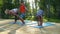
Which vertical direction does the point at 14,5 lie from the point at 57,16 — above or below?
above

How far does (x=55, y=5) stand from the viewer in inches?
953

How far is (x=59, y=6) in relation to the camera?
23.9m

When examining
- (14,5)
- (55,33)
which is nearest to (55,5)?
(14,5)

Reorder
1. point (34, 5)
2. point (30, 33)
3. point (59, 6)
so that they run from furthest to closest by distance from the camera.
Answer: point (34, 5)
point (59, 6)
point (30, 33)

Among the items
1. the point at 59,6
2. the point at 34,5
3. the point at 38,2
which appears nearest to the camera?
the point at 59,6

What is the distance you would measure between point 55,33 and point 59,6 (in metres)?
15.4

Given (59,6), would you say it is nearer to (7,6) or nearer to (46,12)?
(46,12)

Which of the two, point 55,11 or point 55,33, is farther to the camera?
point 55,11

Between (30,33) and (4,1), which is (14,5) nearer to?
(4,1)

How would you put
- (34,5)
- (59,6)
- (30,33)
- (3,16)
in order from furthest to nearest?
(34,5) < (59,6) < (3,16) < (30,33)

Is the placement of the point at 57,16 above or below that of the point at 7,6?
below

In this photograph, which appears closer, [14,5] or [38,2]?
[14,5]

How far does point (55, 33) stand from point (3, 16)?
14227mm

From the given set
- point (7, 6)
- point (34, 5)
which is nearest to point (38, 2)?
point (34, 5)
